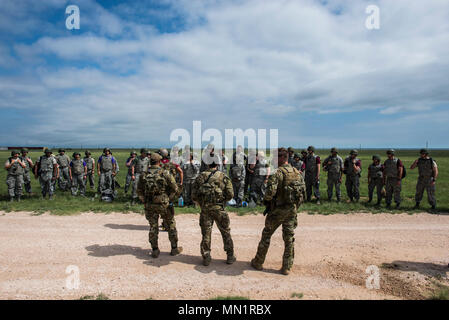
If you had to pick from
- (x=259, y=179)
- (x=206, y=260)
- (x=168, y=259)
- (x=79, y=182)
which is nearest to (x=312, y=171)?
A: (x=259, y=179)

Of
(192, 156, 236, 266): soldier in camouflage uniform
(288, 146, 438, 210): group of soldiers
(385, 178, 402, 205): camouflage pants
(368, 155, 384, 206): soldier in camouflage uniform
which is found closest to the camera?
(192, 156, 236, 266): soldier in camouflage uniform

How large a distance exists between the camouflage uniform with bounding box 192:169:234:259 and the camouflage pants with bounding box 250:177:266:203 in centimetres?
620

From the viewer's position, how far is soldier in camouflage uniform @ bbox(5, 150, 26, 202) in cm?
1269

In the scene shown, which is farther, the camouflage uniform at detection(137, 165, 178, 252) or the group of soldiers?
the group of soldiers

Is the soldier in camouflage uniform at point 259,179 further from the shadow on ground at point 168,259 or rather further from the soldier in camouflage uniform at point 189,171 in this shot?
the shadow on ground at point 168,259

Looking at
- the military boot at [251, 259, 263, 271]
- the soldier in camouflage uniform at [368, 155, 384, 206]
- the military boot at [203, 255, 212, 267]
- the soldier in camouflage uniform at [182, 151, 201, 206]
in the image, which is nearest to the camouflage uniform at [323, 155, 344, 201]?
the soldier in camouflage uniform at [368, 155, 384, 206]

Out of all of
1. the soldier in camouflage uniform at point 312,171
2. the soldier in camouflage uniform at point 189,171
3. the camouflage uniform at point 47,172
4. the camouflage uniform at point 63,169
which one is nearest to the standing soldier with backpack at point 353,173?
the soldier in camouflage uniform at point 312,171

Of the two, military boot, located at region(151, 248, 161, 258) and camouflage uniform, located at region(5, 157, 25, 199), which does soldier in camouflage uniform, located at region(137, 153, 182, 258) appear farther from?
camouflage uniform, located at region(5, 157, 25, 199)

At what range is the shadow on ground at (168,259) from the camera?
19.2 ft

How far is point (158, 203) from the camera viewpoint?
6.35 meters
